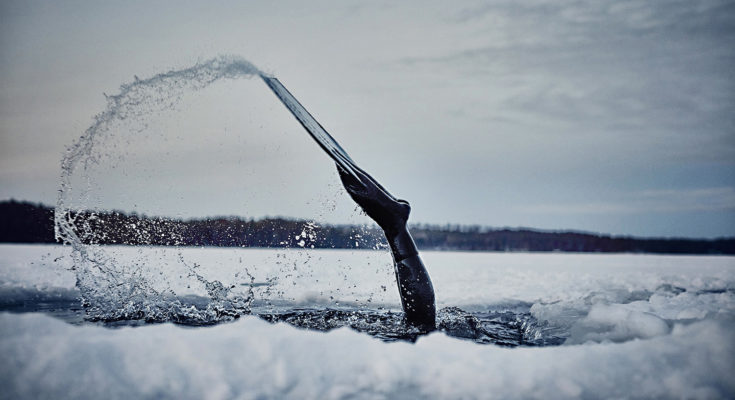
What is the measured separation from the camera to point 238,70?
6055mm

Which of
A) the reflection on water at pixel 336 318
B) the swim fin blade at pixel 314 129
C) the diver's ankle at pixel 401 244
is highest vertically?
the swim fin blade at pixel 314 129

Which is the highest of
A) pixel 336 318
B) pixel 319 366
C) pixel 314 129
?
pixel 314 129

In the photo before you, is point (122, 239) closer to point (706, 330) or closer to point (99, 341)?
point (99, 341)

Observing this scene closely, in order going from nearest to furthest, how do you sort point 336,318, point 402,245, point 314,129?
point 314,129
point 402,245
point 336,318

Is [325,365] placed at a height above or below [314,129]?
below

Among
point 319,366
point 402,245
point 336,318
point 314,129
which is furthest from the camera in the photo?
point 336,318

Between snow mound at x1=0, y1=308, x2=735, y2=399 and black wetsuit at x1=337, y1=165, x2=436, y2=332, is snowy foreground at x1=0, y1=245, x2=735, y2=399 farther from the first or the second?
black wetsuit at x1=337, y1=165, x2=436, y2=332

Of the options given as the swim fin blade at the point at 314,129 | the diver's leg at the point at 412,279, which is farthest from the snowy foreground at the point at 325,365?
the swim fin blade at the point at 314,129

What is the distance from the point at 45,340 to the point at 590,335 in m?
4.63

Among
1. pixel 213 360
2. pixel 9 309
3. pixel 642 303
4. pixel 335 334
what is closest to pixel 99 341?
pixel 213 360

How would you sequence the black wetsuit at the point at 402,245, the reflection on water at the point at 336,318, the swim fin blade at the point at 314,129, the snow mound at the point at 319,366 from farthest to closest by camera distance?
the reflection on water at the point at 336,318, the black wetsuit at the point at 402,245, the swim fin blade at the point at 314,129, the snow mound at the point at 319,366

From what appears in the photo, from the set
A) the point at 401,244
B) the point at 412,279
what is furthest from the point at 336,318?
the point at 401,244

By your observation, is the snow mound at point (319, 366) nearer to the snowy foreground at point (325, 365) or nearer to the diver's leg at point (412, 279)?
the snowy foreground at point (325, 365)

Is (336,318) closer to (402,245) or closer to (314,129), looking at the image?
(402,245)
